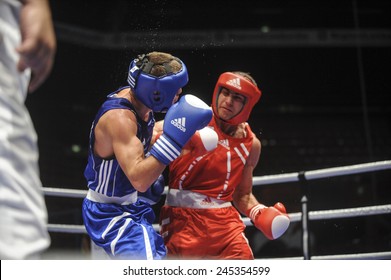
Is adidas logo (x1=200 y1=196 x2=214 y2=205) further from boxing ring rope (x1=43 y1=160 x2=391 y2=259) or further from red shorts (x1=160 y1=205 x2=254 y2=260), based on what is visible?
boxing ring rope (x1=43 y1=160 x2=391 y2=259)

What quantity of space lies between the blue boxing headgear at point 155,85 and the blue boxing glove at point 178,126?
86 millimetres

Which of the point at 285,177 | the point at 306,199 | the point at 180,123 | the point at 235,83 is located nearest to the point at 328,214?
the point at 306,199

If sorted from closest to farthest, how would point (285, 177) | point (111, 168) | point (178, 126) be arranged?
point (178, 126)
point (111, 168)
point (285, 177)

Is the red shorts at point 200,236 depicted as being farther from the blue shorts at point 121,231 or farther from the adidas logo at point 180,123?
the adidas logo at point 180,123

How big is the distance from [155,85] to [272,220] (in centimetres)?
54

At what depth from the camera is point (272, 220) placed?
1.78m

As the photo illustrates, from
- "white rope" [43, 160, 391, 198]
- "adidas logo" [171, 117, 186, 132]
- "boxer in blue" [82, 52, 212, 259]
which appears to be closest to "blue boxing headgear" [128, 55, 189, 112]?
"boxer in blue" [82, 52, 212, 259]

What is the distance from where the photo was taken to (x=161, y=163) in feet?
4.95

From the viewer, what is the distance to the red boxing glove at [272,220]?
5.85 ft

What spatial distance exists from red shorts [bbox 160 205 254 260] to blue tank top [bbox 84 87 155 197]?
203mm

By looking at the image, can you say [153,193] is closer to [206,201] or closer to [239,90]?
[206,201]

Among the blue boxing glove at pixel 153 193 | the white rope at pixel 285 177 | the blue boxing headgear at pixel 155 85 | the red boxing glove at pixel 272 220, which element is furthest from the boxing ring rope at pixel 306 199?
the blue boxing headgear at pixel 155 85

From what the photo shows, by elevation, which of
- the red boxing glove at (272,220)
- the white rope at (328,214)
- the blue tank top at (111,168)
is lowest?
the white rope at (328,214)

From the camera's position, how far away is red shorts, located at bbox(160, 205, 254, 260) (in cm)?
177
